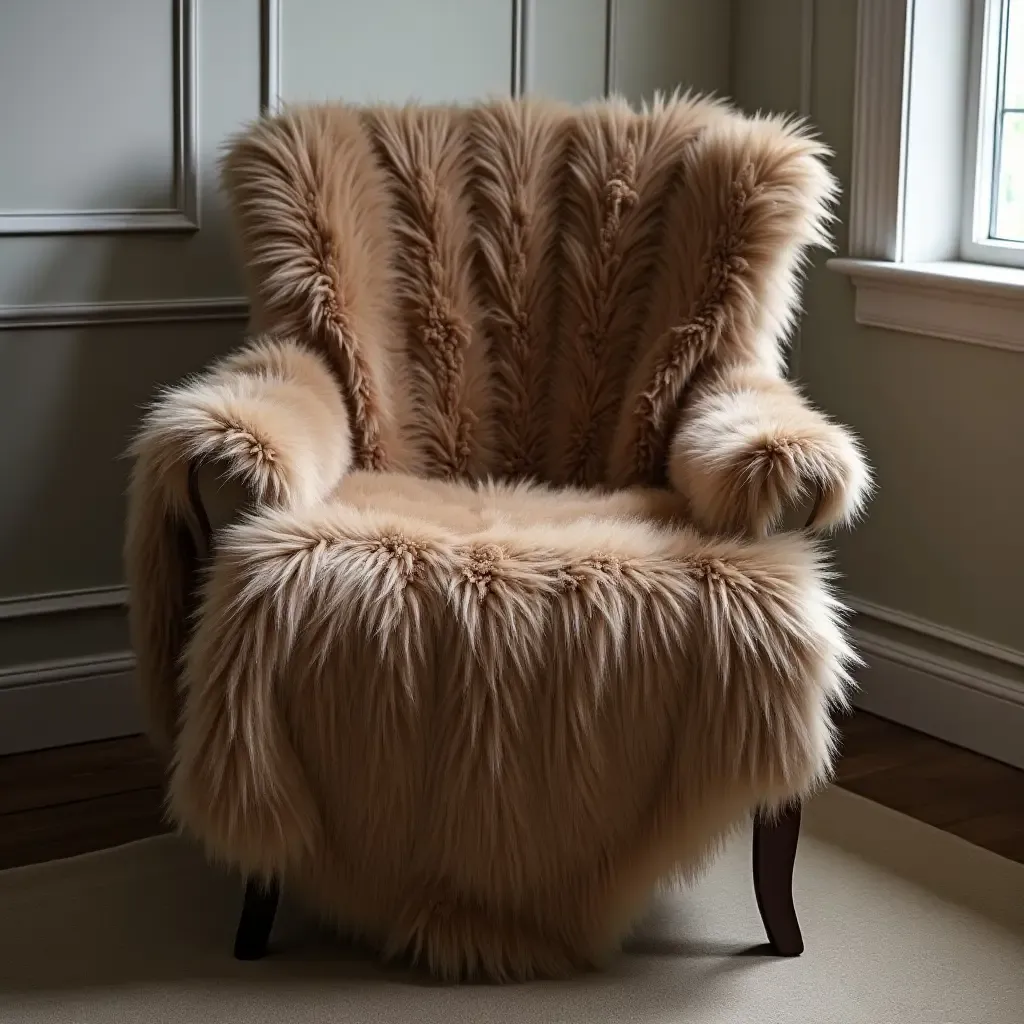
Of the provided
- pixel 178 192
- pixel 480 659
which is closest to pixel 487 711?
pixel 480 659

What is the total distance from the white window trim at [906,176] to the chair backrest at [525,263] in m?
0.34

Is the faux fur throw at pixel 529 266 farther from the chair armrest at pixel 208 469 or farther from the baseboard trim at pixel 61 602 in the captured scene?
the baseboard trim at pixel 61 602

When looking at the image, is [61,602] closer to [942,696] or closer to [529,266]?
[529,266]

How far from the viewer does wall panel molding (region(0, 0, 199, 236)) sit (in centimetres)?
242

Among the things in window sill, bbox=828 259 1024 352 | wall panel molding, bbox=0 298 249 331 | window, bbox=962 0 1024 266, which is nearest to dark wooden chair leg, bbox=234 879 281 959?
wall panel molding, bbox=0 298 249 331

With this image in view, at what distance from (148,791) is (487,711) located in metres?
0.90

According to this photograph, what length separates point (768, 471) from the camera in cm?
182

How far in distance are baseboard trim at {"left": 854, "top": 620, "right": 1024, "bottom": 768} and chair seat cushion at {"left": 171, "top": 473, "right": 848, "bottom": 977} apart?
0.85 meters

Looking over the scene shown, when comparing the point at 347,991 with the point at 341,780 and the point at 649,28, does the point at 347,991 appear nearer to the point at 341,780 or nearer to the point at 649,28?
the point at 341,780

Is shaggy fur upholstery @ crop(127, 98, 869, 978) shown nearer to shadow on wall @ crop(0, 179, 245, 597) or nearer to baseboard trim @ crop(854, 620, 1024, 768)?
shadow on wall @ crop(0, 179, 245, 597)

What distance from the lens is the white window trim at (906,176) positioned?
8.48 feet

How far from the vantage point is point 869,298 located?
2719 mm

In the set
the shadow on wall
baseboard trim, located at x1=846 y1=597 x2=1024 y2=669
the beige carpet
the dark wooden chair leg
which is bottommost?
the beige carpet

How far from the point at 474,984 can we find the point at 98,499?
116 cm
